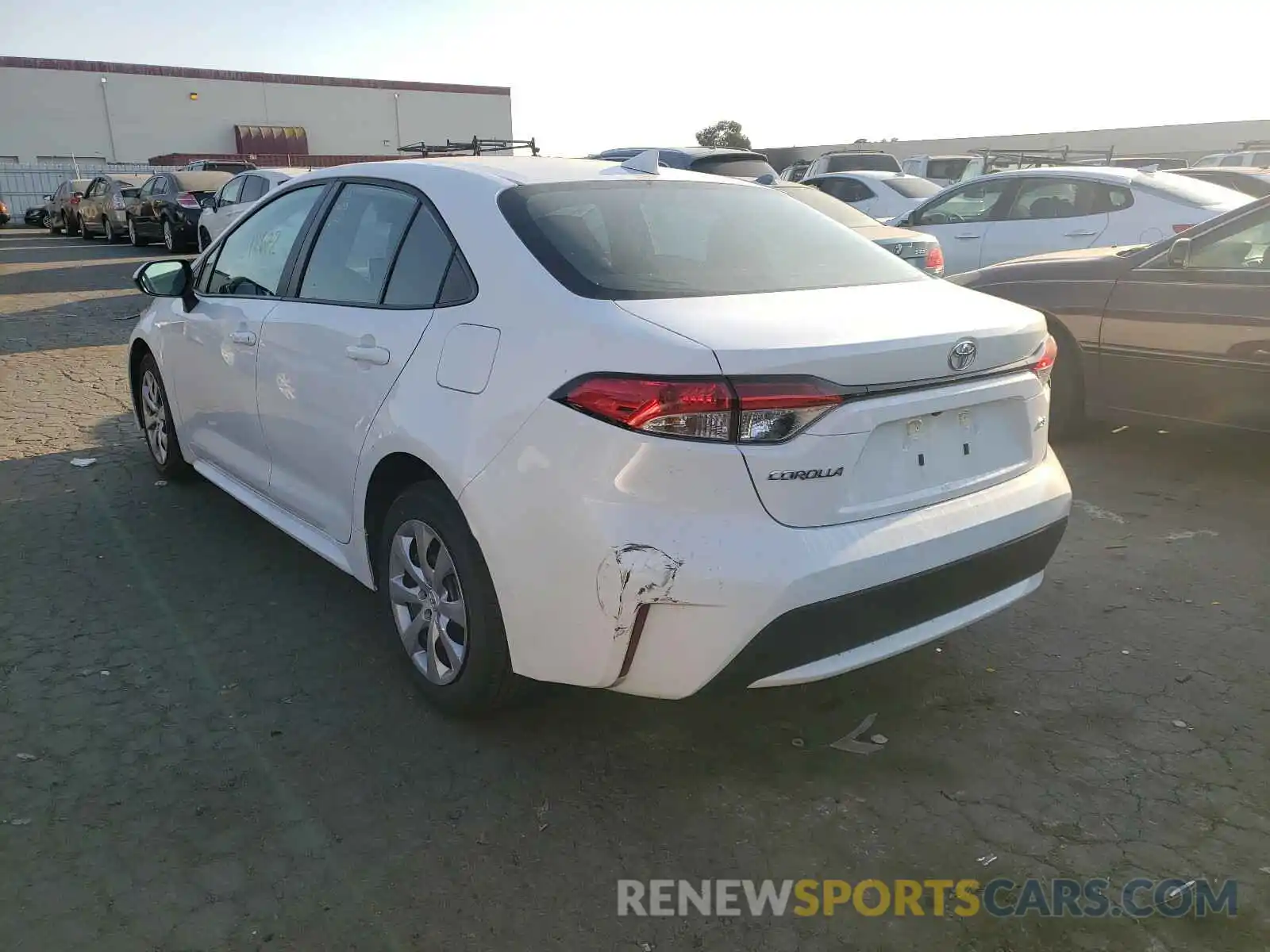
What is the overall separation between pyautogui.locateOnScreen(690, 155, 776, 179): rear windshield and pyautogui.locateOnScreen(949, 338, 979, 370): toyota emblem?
862cm

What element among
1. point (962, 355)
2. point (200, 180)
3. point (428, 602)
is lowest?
point (428, 602)

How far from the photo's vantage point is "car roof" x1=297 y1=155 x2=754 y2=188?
10.8ft

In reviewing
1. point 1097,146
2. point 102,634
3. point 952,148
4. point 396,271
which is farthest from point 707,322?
point 952,148

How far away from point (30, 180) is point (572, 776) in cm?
4931

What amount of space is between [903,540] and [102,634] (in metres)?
2.91

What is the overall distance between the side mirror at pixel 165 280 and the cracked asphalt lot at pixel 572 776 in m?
1.28

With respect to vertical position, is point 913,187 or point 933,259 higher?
point 913,187

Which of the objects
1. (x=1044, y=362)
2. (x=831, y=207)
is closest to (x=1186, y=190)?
(x=831, y=207)

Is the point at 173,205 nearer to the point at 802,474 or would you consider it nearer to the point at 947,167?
the point at 947,167

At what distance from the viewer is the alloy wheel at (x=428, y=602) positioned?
297cm

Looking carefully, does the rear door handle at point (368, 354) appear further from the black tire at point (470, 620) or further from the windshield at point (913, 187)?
the windshield at point (913, 187)

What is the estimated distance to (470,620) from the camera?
2852 mm

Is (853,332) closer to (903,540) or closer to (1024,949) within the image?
(903,540)

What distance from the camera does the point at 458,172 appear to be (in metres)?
3.31
